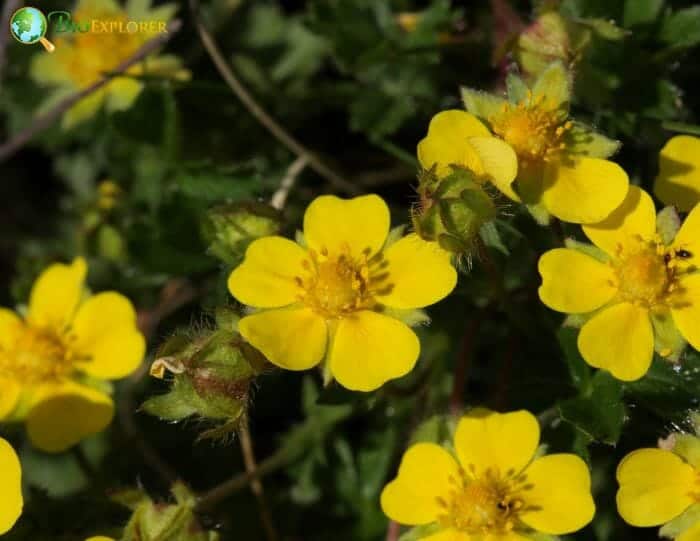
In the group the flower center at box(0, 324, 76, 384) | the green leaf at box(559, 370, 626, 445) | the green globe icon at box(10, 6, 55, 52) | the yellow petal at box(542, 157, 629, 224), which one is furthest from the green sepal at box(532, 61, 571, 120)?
the green globe icon at box(10, 6, 55, 52)

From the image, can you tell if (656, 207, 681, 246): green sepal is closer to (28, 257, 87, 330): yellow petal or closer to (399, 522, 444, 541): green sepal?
(399, 522, 444, 541): green sepal

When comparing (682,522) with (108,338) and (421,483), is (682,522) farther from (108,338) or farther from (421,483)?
(108,338)

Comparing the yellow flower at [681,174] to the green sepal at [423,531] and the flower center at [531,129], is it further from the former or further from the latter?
the green sepal at [423,531]

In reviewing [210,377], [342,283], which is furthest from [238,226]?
[210,377]

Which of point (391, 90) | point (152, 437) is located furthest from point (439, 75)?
point (152, 437)

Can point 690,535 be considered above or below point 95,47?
below

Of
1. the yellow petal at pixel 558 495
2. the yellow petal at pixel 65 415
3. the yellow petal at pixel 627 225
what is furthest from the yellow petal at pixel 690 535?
the yellow petal at pixel 65 415
